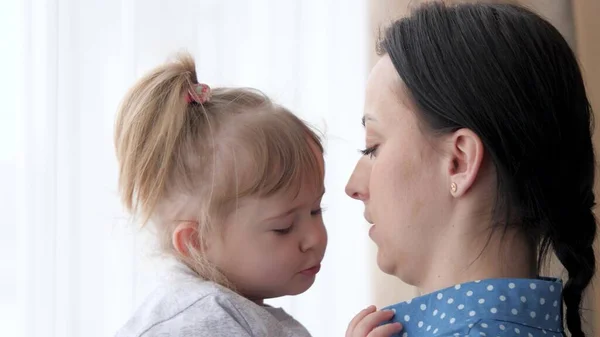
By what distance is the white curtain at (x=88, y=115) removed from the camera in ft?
6.95

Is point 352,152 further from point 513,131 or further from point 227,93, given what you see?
point 513,131

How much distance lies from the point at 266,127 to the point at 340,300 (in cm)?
104

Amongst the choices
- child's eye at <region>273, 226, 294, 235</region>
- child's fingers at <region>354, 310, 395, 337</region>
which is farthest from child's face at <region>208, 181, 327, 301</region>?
child's fingers at <region>354, 310, 395, 337</region>

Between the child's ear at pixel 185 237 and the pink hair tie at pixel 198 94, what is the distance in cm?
23

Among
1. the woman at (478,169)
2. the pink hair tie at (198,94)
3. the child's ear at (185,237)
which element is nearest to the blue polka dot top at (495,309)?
the woman at (478,169)

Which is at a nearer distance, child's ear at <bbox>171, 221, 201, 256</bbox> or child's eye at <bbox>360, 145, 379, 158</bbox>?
child's eye at <bbox>360, 145, 379, 158</bbox>

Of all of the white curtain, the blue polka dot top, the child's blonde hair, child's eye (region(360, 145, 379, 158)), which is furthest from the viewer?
the white curtain

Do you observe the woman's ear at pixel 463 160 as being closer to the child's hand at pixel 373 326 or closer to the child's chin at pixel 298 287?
the child's hand at pixel 373 326

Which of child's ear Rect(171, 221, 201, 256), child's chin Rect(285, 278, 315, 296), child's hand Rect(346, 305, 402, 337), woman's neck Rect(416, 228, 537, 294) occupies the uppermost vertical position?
woman's neck Rect(416, 228, 537, 294)

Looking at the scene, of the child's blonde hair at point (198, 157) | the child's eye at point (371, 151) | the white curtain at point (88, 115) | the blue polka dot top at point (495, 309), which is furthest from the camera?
the white curtain at point (88, 115)

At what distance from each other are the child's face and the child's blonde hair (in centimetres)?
2

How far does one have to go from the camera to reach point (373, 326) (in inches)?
56.6

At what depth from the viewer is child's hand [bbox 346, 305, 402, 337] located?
4.62ft

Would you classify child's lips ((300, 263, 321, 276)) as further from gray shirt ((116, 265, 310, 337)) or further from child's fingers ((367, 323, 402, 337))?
child's fingers ((367, 323, 402, 337))
